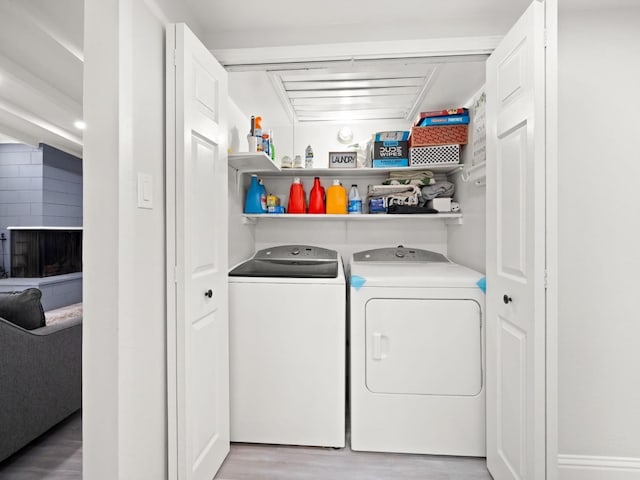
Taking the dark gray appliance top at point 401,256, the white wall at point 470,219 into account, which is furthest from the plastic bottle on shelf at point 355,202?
the white wall at point 470,219

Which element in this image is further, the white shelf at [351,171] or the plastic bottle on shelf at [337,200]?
the plastic bottle on shelf at [337,200]

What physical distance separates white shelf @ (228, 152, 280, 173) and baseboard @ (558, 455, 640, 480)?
2222 millimetres

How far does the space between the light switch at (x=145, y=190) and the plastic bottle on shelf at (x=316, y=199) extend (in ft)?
4.77

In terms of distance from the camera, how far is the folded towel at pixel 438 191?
97.1 inches

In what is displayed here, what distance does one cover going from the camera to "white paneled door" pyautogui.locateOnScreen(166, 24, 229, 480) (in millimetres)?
1326

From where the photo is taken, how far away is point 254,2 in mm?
1557

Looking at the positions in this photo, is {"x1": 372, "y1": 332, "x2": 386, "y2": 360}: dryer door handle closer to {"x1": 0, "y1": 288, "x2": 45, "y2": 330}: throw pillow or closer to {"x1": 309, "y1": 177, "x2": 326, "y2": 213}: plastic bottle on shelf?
{"x1": 309, "y1": 177, "x2": 326, "y2": 213}: plastic bottle on shelf

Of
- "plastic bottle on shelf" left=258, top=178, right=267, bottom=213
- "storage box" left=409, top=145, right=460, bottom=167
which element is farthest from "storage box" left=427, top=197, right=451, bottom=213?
"plastic bottle on shelf" left=258, top=178, right=267, bottom=213

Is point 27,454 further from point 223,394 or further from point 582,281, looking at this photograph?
point 582,281

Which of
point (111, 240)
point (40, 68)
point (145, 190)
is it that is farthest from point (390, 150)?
point (40, 68)

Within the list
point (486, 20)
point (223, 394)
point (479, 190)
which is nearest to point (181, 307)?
point (223, 394)

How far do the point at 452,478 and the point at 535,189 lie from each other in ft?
4.72

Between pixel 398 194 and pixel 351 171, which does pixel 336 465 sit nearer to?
pixel 398 194

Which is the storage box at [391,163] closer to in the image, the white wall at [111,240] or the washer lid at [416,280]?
the washer lid at [416,280]
